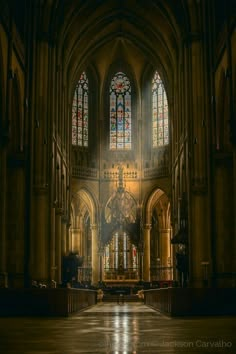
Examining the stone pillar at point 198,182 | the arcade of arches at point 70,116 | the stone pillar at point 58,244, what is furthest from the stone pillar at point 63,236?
the stone pillar at point 198,182

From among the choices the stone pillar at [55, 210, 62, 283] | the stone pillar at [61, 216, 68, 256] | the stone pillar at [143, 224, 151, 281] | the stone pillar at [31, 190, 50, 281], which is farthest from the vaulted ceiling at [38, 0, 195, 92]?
the stone pillar at [143, 224, 151, 281]

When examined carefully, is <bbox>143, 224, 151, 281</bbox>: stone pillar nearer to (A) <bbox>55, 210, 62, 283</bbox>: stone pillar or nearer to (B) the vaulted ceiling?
(B) the vaulted ceiling

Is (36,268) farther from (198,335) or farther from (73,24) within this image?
(198,335)

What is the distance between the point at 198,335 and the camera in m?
10.0

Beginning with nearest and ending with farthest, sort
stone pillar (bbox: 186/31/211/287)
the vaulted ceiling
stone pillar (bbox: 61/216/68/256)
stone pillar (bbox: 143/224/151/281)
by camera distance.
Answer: stone pillar (bbox: 186/31/211/287), the vaulted ceiling, stone pillar (bbox: 61/216/68/256), stone pillar (bbox: 143/224/151/281)

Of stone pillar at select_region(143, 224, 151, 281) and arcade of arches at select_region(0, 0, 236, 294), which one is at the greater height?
arcade of arches at select_region(0, 0, 236, 294)

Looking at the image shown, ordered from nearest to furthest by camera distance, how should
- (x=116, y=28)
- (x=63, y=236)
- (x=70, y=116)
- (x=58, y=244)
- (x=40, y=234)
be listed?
(x=40, y=234)
(x=58, y=244)
(x=63, y=236)
(x=116, y=28)
(x=70, y=116)

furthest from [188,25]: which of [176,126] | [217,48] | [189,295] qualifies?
[189,295]

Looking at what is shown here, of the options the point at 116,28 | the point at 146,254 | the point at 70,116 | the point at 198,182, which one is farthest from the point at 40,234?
the point at 116,28

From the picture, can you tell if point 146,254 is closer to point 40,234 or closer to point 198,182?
point 198,182

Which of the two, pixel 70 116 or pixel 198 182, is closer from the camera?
pixel 198 182

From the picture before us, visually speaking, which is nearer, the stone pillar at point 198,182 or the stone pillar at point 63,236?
the stone pillar at point 198,182

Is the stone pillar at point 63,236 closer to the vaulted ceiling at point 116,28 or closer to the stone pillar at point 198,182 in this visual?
the vaulted ceiling at point 116,28

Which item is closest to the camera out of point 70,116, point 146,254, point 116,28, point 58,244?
point 58,244
